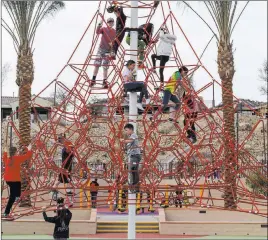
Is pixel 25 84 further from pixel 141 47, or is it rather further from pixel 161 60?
pixel 161 60

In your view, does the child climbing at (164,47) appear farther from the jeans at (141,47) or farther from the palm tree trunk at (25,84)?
the palm tree trunk at (25,84)

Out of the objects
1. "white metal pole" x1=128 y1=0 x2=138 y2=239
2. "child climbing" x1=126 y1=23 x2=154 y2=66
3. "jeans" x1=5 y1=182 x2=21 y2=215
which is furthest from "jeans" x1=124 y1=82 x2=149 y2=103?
"jeans" x1=5 y1=182 x2=21 y2=215

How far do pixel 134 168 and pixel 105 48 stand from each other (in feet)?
6.48

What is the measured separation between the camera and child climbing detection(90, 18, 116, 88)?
8453 mm

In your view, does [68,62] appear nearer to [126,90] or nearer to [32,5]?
[126,90]

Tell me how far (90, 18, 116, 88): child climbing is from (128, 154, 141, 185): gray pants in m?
1.20

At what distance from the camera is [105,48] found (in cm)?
871

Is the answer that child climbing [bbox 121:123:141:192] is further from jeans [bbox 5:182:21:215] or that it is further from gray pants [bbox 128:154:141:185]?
jeans [bbox 5:182:21:215]

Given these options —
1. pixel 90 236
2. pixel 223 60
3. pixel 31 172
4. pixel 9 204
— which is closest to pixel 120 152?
pixel 31 172

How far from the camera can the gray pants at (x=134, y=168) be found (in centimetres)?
759

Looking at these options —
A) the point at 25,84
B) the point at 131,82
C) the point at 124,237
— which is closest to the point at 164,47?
the point at 131,82

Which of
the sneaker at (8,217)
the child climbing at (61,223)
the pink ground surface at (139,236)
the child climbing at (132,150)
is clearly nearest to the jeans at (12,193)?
the sneaker at (8,217)

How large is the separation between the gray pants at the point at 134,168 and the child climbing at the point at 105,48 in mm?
1200

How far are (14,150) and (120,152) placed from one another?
265 centimetres
